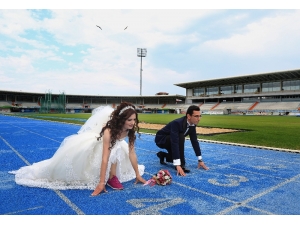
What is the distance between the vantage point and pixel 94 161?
4242mm

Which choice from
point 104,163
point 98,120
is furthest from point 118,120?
point 98,120

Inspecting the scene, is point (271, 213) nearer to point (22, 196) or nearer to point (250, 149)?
point (22, 196)

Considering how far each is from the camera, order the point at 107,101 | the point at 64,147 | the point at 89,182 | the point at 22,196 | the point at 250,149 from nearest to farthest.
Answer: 1. the point at 22,196
2. the point at 89,182
3. the point at 64,147
4. the point at 250,149
5. the point at 107,101

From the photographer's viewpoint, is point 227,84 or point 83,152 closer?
point 83,152

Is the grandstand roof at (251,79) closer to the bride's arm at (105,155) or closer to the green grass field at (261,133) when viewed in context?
the green grass field at (261,133)

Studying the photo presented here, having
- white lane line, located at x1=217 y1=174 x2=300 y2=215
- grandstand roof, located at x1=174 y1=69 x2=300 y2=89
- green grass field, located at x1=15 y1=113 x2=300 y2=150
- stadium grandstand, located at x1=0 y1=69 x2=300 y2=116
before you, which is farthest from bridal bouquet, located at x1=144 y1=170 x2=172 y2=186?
grandstand roof, located at x1=174 y1=69 x2=300 y2=89

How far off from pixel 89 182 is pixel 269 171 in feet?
13.2

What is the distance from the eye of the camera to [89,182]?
4.18 meters

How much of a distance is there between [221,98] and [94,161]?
236 ft

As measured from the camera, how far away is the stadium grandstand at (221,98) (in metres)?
55.8

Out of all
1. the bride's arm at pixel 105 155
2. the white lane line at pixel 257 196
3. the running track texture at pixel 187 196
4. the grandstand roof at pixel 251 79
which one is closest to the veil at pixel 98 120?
the bride's arm at pixel 105 155

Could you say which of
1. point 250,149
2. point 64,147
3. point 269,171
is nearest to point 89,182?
point 64,147

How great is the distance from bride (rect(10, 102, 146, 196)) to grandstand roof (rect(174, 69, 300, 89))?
58.4 m

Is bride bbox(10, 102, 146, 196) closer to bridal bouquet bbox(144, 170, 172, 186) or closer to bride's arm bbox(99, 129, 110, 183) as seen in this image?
bride's arm bbox(99, 129, 110, 183)
